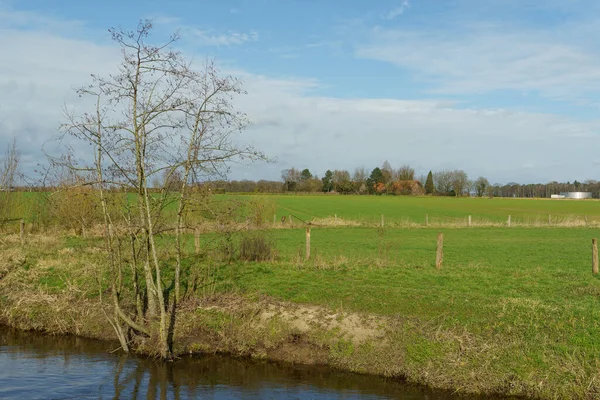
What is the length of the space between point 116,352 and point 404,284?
8740 mm

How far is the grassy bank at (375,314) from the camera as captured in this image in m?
11.3

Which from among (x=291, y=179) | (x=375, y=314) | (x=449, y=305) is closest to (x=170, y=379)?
(x=375, y=314)

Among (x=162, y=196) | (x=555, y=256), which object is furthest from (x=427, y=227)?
(x=162, y=196)

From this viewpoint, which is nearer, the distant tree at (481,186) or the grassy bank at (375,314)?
the grassy bank at (375,314)

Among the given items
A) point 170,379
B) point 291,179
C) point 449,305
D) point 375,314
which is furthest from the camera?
point 291,179

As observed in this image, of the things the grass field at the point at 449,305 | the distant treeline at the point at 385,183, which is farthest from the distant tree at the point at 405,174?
the grass field at the point at 449,305

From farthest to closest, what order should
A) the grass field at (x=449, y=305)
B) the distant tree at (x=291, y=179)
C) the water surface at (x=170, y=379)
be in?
1. the distant tree at (x=291, y=179)
2. the water surface at (x=170, y=379)
3. the grass field at (x=449, y=305)

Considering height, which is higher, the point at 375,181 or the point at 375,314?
the point at 375,181

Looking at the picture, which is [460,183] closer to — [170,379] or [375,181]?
[375,181]

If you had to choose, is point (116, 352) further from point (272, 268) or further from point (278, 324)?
point (272, 268)

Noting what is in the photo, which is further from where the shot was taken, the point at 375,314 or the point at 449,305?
the point at 449,305

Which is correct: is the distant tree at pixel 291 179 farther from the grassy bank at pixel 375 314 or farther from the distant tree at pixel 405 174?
the grassy bank at pixel 375 314

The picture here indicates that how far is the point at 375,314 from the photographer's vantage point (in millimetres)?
13805

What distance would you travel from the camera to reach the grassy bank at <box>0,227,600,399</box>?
444 inches
